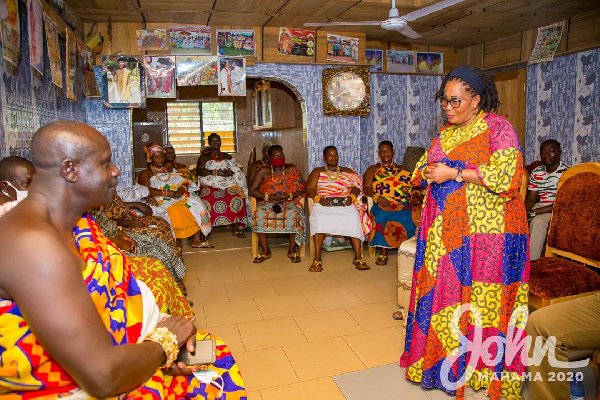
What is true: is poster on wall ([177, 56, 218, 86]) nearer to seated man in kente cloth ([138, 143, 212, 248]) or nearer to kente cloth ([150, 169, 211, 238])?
seated man in kente cloth ([138, 143, 212, 248])

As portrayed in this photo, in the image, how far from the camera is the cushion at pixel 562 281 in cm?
249

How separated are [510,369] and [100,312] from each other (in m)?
2.06

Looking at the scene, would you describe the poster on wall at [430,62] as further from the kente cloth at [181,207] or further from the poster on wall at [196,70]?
the kente cloth at [181,207]

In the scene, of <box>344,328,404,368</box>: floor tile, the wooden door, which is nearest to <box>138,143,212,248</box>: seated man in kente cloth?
<box>344,328,404,368</box>: floor tile

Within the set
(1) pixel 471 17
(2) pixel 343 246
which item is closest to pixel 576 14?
(1) pixel 471 17

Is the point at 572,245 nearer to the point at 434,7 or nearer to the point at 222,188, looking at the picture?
the point at 434,7

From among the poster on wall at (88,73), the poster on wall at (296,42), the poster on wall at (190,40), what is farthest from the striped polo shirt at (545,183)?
the poster on wall at (88,73)

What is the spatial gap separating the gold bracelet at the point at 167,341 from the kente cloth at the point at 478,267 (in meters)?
1.48

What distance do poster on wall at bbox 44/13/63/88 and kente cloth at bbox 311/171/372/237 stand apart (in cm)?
278

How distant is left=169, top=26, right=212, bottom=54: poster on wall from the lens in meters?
5.03

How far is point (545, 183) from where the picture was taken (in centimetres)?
438

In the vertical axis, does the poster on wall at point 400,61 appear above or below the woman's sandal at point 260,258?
above

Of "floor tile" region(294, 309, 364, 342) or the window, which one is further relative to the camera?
the window

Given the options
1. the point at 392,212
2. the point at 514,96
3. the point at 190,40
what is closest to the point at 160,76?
the point at 190,40
